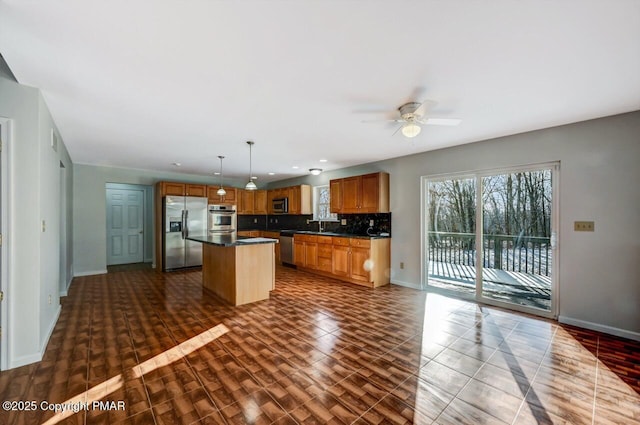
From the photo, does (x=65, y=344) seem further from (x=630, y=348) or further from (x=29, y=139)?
(x=630, y=348)

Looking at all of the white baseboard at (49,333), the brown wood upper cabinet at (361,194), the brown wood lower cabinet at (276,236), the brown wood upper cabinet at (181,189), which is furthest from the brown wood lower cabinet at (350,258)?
the white baseboard at (49,333)

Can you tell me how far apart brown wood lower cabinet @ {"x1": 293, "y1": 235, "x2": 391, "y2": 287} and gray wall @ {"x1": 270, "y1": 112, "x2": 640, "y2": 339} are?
7.57 ft

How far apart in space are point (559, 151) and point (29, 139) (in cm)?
538

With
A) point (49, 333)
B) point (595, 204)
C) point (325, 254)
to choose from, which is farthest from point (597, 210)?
point (49, 333)

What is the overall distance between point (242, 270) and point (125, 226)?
5037 millimetres

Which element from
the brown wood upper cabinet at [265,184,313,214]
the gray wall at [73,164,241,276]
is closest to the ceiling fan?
the brown wood upper cabinet at [265,184,313,214]

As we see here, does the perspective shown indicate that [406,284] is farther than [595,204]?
Yes

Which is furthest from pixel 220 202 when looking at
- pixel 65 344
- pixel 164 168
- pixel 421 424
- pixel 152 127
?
pixel 421 424

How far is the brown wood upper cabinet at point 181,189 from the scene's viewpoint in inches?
239

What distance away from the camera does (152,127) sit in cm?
331

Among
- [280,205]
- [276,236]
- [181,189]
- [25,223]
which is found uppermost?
[181,189]

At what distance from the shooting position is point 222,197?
705 centimetres

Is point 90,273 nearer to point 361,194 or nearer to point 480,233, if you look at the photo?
point 361,194

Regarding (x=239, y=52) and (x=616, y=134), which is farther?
(x=616, y=134)
